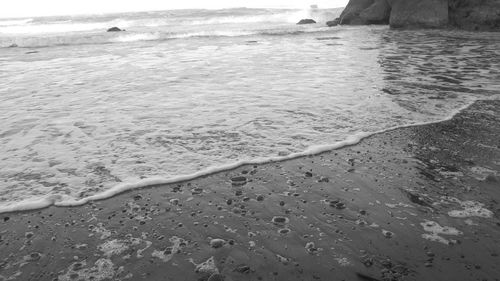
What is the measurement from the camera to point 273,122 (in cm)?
539

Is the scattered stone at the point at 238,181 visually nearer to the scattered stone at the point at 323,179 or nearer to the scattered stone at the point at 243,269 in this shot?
the scattered stone at the point at 323,179

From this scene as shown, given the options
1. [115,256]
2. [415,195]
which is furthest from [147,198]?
[415,195]

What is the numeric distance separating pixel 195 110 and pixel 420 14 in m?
21.0

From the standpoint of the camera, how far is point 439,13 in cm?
2184

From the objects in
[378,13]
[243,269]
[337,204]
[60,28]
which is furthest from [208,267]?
[60,28]

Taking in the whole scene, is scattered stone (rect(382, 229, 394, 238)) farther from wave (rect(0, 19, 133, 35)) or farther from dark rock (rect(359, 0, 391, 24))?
wave (rect(0, 19, 133, 35))

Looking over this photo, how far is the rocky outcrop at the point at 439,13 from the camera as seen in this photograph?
770 inches

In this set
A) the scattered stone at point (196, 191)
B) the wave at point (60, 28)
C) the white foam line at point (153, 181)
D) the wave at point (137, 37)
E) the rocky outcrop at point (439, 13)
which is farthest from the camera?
the wave at point (60, 28)

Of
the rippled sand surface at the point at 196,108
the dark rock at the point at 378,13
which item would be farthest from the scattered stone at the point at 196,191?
the dark rock at the point at 378,13

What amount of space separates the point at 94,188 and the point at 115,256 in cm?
119

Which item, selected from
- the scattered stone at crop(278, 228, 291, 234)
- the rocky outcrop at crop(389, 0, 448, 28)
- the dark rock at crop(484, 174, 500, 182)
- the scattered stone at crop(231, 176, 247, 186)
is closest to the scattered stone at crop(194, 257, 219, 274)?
the scattered stone at crop(278, 228, 291, 234)

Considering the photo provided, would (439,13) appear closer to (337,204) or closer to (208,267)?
(337,204)

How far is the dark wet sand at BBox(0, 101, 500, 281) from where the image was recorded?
2.39 meters

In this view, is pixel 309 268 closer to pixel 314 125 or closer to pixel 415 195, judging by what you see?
pixel 415 195
